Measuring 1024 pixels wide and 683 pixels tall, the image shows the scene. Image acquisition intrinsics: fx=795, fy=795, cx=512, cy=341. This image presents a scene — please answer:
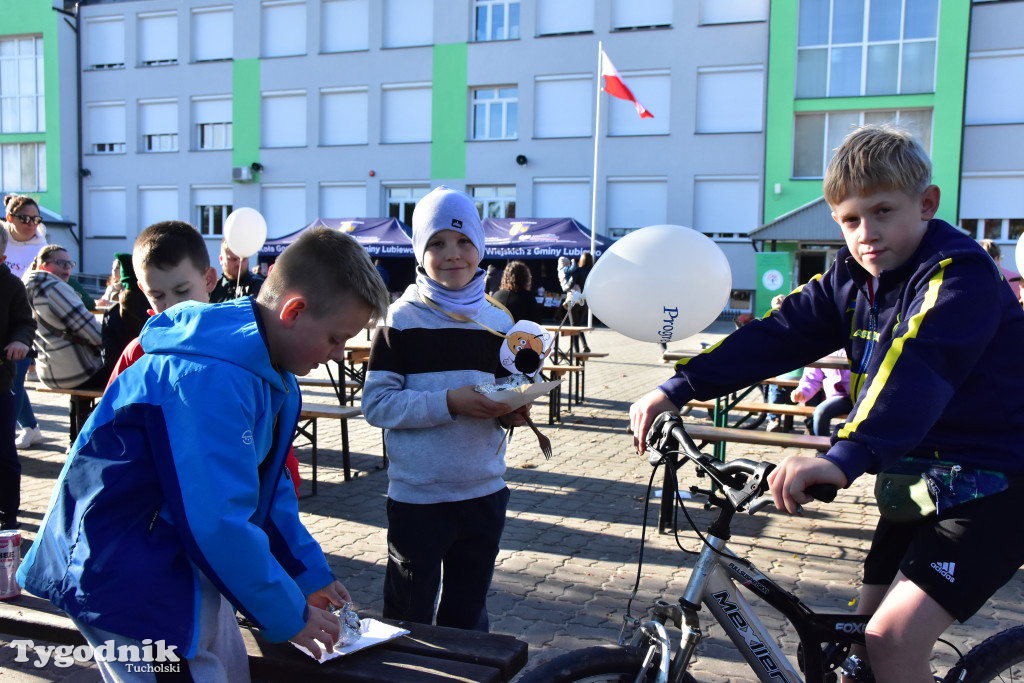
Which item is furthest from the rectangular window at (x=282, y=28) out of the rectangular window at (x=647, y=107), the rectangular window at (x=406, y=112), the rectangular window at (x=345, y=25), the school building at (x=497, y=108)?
the rectangular window at (x=647, y=107)

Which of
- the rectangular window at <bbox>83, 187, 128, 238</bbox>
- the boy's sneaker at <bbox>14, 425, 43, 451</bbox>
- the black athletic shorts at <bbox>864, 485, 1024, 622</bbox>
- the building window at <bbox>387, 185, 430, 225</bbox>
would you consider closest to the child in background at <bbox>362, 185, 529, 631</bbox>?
the black athletic shorts at <bbox>864, 485, 1024, 622</bbox>

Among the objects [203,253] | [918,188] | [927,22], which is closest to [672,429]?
[918,188]

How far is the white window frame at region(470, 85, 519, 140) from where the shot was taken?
89.7 feet

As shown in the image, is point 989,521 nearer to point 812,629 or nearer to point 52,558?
point 812,629

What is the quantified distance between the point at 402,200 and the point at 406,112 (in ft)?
10.1

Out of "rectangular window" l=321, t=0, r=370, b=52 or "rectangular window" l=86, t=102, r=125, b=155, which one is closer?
"rectangular window" l=321, t=0, r=370, b=52

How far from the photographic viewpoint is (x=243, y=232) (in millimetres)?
9484

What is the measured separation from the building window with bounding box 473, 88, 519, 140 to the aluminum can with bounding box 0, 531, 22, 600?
25.3 metres

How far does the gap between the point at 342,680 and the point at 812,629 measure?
48.3 inches

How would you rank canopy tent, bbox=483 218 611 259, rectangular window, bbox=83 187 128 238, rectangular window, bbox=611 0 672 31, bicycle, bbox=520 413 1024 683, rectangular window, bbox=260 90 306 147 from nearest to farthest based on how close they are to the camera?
1. bicycle, bbox=520 413 1024 683
2. canopy tent, bbox=483 218 611 259
3. rectangular window, bbox=611 0 672 31
4. rectangular window, bbox=260 90 306 147
5. rectangular window, bbox=83 187 128 238

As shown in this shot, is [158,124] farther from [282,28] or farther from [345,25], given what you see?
[345,25]

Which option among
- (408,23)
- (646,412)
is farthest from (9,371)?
(408,23)

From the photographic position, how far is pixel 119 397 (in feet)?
5.19

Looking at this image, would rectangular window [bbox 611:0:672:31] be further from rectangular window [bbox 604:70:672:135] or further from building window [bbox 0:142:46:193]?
building window [bbox 0:142:46:193]
